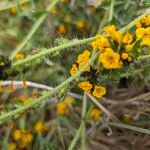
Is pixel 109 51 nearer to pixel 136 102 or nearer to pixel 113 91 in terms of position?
pixel 136 102

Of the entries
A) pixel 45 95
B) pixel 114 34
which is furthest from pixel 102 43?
pixel 45 95

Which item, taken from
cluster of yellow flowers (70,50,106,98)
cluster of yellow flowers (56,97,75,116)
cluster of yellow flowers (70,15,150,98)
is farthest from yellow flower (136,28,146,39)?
cluster of yellow flowers (56,97,75,116)

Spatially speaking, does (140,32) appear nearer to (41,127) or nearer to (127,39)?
(127,39)

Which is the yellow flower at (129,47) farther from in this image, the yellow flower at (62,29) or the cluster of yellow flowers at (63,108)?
the yellow flower at (62,29)

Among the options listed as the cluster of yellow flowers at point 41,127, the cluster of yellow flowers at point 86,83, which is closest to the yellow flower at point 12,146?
the cluster of yellow flowers at point 41,127

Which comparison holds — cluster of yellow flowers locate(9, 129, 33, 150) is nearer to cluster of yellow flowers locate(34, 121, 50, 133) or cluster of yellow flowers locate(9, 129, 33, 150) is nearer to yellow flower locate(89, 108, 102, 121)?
cluster of yellow flowers locate(34, 121, 50, 133)

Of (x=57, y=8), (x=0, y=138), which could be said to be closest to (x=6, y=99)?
(x=0, y=138)

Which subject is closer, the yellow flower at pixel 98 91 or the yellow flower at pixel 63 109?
the yellow flower at pixel 98 91
